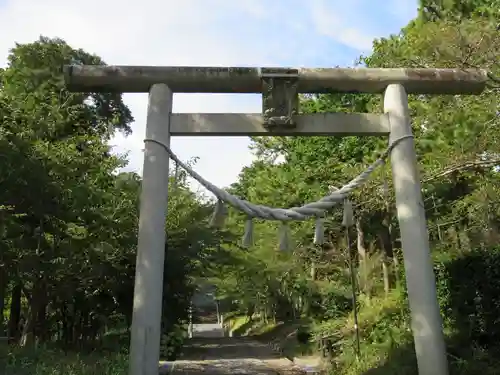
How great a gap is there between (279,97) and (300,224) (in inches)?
470

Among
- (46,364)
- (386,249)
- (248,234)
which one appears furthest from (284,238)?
(386,249)

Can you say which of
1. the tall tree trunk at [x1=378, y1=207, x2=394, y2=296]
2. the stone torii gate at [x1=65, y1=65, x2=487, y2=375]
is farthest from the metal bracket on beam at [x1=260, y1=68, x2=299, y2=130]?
the tall tree trunk at [x1=378, y1=207, x2=394, y2=296]

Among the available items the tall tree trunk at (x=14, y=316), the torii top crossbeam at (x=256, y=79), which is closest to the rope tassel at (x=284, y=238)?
the torii top crossbeam at (x=256, y=79)

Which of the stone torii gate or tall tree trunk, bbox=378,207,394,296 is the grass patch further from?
tall tree trunk, bbox=378,207,394,296

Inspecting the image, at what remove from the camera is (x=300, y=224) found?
56.3ft

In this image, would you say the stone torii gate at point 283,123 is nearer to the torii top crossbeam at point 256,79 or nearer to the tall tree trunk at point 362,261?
the torii top crossbeam at point 256,79

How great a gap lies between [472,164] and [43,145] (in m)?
7.91

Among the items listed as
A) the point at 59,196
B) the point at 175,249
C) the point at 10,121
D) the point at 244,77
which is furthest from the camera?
the point at 175,249

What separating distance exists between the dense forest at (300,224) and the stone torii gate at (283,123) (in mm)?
1656

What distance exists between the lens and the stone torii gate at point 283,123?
16.0 feet

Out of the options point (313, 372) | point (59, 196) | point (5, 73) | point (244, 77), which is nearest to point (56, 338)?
point (59, 196)

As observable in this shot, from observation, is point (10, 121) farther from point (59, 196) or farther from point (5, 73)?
point (5, 73)

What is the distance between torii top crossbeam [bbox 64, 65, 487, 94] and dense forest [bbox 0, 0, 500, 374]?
1527 millimetres

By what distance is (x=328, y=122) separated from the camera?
5.63m
